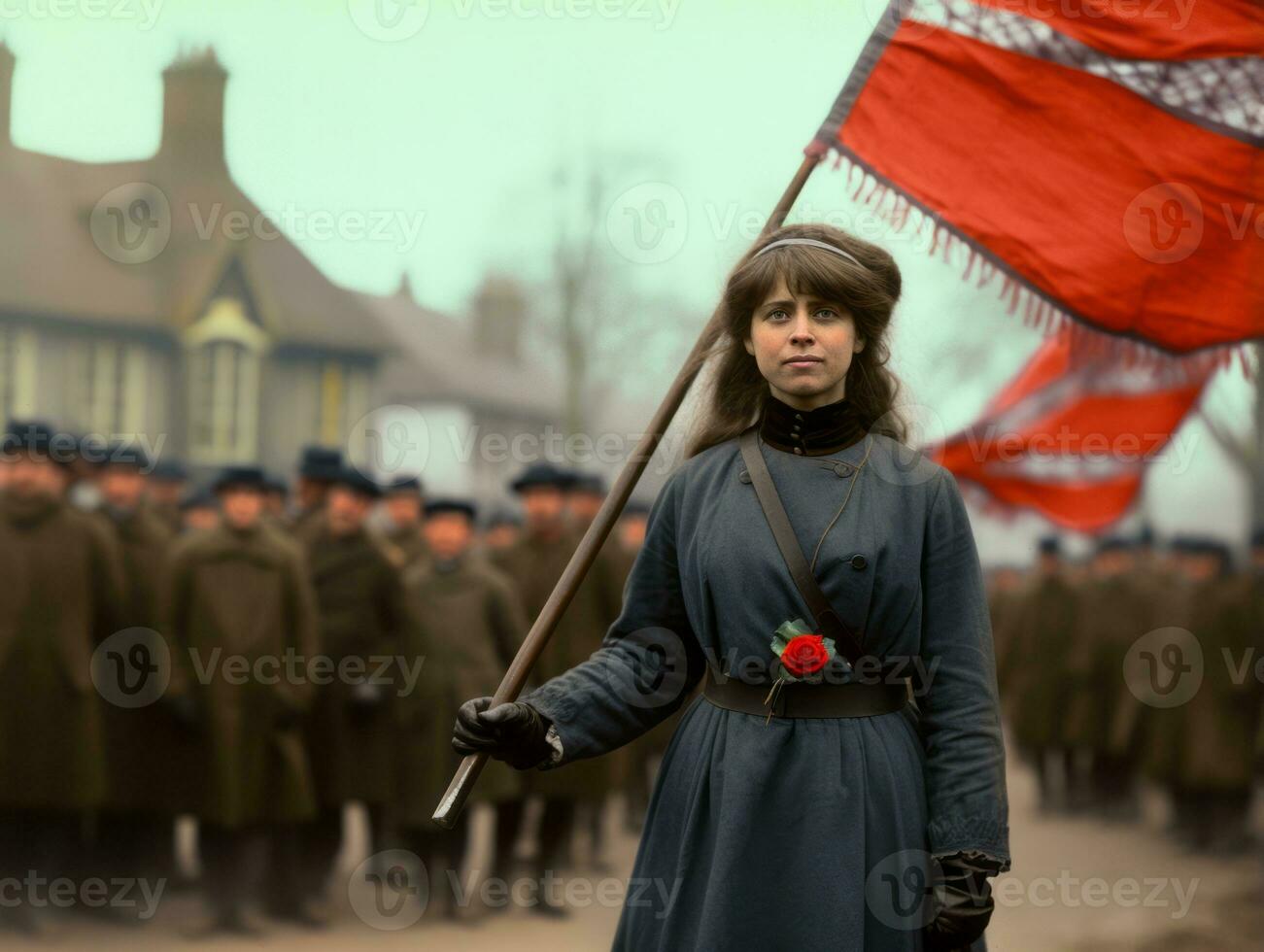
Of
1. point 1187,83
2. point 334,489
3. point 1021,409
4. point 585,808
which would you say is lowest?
point 585,808

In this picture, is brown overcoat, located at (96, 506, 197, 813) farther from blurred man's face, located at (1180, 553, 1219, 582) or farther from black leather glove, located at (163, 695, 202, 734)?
blurred man's face, located at (1180, 553, 1219, 582)

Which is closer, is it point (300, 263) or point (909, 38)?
point (909, 38)

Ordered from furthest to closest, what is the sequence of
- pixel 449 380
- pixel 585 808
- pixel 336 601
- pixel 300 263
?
pixel 449 380
pixel 300 263
pixel 585 808
pixel 336 601

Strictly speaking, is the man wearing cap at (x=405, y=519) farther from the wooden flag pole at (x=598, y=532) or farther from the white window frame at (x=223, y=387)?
the white window frame at (x=223, y=387)

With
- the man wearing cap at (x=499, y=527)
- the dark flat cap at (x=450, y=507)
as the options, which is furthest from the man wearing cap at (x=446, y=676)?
→ the man wearing cap at (x=499, y=527)

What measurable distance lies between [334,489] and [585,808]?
2.49 meters

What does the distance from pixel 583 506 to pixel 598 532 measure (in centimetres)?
639

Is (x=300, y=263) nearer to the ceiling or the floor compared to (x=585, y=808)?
nearer to the ceiling

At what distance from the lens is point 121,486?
8086 millimetres

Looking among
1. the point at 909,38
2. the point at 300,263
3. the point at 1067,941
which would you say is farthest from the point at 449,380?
the point at 909,38

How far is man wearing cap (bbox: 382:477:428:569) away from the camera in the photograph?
8.93m

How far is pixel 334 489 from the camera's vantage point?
24.6 feet

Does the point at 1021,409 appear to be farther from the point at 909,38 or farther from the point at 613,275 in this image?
the point at 613,275

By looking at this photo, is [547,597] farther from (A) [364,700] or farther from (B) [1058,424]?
(B) [1058,424]
